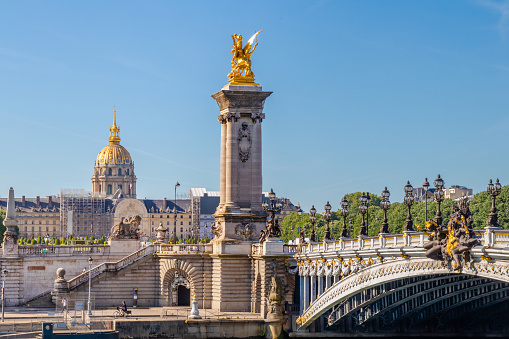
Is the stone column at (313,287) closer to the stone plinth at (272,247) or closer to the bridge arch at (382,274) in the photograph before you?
the bridge arch at (382,274)

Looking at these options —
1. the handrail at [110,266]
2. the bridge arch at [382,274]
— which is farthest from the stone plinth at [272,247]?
the handrail at [110,266]

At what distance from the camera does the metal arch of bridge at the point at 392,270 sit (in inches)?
1799

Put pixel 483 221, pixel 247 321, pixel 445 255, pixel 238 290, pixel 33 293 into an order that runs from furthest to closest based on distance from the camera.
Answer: pixel 483 221, pixel 33 293, pixel 238 290, pixel 247 321, pixel 445 255

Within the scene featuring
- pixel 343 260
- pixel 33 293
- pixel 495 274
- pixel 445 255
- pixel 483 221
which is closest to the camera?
pixel 495 274

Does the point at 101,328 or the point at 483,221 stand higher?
the point at 483,221

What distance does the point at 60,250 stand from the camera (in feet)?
317

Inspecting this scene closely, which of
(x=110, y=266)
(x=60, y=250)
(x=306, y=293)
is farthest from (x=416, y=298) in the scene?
(x=60, y=250)

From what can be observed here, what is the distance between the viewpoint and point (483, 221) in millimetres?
110000

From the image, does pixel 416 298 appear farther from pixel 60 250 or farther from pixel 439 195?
pixel 60 250

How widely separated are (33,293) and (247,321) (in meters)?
22.7

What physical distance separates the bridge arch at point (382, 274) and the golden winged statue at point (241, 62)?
70.0 feet

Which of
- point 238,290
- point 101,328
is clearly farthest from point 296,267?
point 101,328

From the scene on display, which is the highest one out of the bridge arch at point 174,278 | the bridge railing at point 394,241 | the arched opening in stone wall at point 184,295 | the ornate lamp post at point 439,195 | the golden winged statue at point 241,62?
the golden winged statue at point 241,62

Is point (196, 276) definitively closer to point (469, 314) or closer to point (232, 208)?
point (232, 208)
